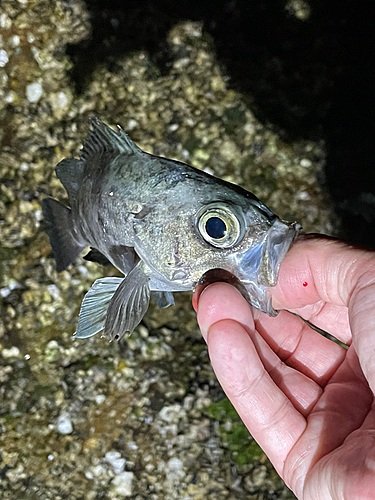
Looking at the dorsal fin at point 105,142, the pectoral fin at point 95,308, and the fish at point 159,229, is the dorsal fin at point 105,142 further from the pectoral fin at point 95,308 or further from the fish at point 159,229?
the pectoral fin at point 95,308

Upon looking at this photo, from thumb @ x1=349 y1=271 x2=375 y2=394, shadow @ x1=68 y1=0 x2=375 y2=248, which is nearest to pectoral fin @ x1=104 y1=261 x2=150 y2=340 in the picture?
thumb @ x1=349 y1=271 x2=375 y2=394

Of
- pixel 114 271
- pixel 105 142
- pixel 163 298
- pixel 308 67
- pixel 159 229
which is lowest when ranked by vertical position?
pixel 114 271

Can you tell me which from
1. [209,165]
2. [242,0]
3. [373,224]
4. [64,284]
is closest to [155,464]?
[64,284]

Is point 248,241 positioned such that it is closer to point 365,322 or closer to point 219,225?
point 219,225

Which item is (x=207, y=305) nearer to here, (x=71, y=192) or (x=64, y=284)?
(x=71, y=192)

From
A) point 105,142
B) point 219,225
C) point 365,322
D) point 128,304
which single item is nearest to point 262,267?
point 219,225

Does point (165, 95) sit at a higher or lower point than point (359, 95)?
lower
